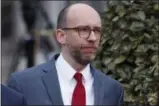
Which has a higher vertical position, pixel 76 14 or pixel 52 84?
pixel 76 14

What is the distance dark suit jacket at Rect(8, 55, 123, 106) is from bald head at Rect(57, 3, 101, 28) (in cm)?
18

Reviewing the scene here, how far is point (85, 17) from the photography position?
2.17 meters

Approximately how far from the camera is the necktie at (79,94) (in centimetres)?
210

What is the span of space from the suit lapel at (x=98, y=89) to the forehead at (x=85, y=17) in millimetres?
210

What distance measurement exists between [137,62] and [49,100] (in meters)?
1.90

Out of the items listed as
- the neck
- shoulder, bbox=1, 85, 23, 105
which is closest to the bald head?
the neck

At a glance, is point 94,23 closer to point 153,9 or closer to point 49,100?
point 49,100

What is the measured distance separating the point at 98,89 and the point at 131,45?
6.23ft

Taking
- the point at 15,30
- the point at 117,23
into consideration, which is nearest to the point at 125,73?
the point at 117,23

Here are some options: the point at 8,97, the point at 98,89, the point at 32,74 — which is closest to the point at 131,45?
the point at 32,74

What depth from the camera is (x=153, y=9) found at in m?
4.14

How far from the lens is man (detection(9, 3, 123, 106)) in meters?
2.13

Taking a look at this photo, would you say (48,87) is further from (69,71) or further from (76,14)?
(76,14)

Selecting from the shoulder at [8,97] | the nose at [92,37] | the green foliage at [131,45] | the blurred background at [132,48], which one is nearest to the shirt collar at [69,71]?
the nose at [92,37]
